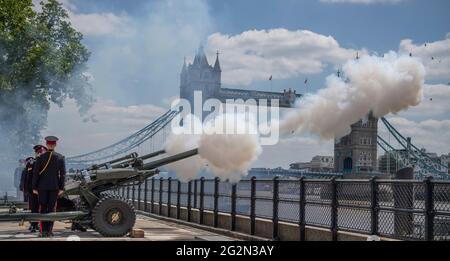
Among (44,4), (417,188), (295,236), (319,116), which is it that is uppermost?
(44,4)

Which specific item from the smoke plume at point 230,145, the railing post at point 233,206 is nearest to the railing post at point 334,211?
the smoke plume at point 230,145

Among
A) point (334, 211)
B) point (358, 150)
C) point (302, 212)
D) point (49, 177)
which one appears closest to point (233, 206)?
point (302, 212)

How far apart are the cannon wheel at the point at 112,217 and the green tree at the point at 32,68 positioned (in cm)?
1689

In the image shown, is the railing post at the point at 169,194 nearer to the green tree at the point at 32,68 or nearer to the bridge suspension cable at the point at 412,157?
the green tree at the point at 32,68

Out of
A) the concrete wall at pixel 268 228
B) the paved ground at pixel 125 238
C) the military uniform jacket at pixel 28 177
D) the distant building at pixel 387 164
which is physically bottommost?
the paved ground at pixel 125 238

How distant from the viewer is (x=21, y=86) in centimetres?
3300

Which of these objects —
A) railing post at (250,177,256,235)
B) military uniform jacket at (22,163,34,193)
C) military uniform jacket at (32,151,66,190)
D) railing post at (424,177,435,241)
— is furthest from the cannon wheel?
railing post at (424,177,435,241)

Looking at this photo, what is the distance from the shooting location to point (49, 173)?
1376 cm

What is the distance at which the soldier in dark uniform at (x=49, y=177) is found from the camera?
13.7 meters

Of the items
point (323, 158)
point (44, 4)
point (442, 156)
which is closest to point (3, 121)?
point (44, 4)

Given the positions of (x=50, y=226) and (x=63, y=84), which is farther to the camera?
(x=63, y=84)

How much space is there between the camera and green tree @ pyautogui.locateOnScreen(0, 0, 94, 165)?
31125 millimetres

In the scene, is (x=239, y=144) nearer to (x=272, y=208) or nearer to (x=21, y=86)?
(x=272, y=208)
